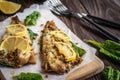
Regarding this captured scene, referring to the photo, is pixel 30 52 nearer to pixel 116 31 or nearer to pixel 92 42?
pixel 92 42

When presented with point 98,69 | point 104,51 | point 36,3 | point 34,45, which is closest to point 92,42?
point 104,51

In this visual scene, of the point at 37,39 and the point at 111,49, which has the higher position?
the point at 37,39

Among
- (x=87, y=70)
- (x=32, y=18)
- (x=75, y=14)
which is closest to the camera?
(x=87, y=70)

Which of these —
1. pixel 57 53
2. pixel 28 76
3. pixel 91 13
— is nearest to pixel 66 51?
pixel 57 53

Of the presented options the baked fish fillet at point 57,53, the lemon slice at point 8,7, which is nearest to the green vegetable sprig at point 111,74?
the baked fish fillet at point 57,53

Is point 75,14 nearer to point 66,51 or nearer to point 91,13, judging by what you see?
point 91,13

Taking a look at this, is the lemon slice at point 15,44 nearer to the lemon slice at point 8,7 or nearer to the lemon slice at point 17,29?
the lemon slice at point 17,29

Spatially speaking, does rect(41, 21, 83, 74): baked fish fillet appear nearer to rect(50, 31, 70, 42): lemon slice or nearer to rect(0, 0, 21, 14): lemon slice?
rect(50, 31, 70, 42): lemon slice
